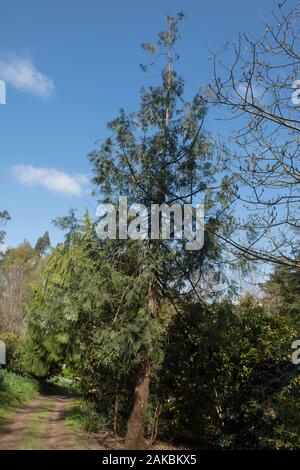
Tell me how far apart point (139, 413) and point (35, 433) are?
2.84 meters

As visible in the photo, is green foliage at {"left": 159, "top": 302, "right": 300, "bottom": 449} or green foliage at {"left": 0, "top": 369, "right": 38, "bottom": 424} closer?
green foliage at {"left": 159, "top": 302, "right": 300, "bottom": 449}

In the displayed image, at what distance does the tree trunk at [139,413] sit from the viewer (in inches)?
261

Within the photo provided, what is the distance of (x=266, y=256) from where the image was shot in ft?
12.9

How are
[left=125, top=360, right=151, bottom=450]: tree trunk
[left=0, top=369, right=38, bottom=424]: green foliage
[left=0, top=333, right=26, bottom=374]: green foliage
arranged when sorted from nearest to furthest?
[left=125, top=360, right=151, bottom=450]: tree trunk
[left=0, top=369, right=38, bottom=424]: green foliage
[left=0, top=333, right=26, bottom=374]: green foliage

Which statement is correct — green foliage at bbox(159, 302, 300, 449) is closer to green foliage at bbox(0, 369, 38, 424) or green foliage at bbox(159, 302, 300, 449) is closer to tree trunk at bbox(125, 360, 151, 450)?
tree trunk at bbox(125, 360, 151, 450)

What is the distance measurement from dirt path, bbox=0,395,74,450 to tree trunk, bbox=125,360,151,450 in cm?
107

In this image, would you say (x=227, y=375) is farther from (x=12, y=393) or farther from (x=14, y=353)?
(x=14, y=353)

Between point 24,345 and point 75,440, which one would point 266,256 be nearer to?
point 75,440

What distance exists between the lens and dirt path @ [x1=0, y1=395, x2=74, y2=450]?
6883mm

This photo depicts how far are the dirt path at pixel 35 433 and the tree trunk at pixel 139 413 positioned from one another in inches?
42.0

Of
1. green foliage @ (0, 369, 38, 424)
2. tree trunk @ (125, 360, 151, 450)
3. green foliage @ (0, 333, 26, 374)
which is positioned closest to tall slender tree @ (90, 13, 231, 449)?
tree trunk @ (125, 360, 151, 450)

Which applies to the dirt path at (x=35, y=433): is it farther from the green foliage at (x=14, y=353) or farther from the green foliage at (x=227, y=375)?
the green foliage at (x=14, y=353)

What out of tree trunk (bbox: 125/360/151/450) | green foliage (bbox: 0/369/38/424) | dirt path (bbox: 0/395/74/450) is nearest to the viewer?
tree trunk (bbox: 125/360/151/450)

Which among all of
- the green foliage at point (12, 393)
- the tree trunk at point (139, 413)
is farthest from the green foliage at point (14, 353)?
the tree trunk at point (139, 413)
